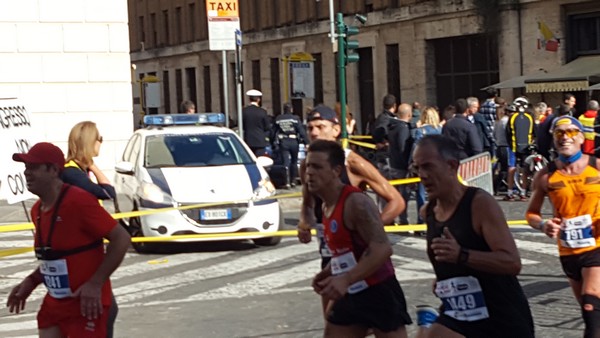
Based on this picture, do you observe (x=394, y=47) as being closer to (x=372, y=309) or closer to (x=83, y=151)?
(x=83, y=151)

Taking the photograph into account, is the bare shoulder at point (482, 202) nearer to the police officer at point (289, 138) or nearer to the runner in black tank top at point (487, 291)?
the runner in black tank top at point (487, 291)

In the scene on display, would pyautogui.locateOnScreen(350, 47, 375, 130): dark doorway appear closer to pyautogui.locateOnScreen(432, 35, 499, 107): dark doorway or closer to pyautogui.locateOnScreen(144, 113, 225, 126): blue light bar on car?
pyautogui.locateOnScreen(432, 35, 499, 107): dark doorway

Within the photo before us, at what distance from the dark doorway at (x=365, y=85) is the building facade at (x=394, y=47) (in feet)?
0.12

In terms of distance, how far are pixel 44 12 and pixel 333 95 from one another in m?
27.9

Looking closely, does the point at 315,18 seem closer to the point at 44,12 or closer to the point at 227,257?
the point at 44,12

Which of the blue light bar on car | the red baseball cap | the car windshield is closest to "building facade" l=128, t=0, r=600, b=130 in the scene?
the blue light bar on car

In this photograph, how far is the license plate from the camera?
1447 centimetres

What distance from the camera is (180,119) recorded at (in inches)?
659

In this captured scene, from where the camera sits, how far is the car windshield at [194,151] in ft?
50.6

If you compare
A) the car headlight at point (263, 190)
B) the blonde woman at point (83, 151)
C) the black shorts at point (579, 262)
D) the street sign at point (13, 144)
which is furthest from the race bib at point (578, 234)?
the car headlight at point (263, 190)

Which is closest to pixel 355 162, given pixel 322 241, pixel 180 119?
pixel 322 241

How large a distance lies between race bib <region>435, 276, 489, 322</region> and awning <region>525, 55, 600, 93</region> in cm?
2755

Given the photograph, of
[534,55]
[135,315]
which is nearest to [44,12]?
[135,315]

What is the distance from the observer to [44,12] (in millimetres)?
20922
